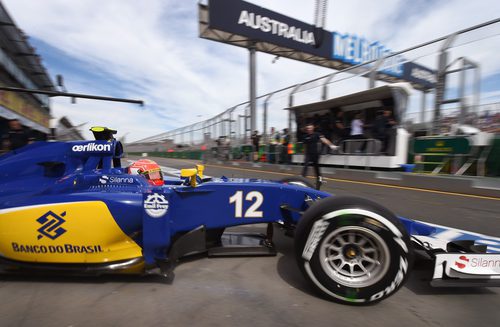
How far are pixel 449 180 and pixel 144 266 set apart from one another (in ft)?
22.5

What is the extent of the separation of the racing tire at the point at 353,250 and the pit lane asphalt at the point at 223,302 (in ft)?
0.43

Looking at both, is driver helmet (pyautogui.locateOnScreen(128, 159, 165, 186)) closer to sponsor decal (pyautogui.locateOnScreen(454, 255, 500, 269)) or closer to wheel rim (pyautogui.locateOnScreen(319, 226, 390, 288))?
wheel rim (pyautogui.locateOnScreen(319, 226, 390, 288))

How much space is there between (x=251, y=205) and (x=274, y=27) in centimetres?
1949

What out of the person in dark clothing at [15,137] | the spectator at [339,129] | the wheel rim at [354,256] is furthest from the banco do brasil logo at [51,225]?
the spectator at [339,129]

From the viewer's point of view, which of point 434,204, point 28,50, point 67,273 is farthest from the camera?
point 28,50

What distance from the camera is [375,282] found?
1.83 meters

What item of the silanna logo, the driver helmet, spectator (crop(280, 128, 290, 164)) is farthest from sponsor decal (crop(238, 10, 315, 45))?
the silanna logo

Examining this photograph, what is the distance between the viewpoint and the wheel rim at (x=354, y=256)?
1.86 metres

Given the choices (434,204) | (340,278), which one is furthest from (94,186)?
(434,204)

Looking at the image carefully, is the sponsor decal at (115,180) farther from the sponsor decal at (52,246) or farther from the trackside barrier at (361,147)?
the trackside barrier at (361,147)

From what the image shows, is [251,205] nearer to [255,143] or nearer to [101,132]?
[101,132]

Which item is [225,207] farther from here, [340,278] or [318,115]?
[318,115]

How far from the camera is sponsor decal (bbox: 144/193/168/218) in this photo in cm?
211

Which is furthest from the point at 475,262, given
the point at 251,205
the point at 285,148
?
the point at 285,148
